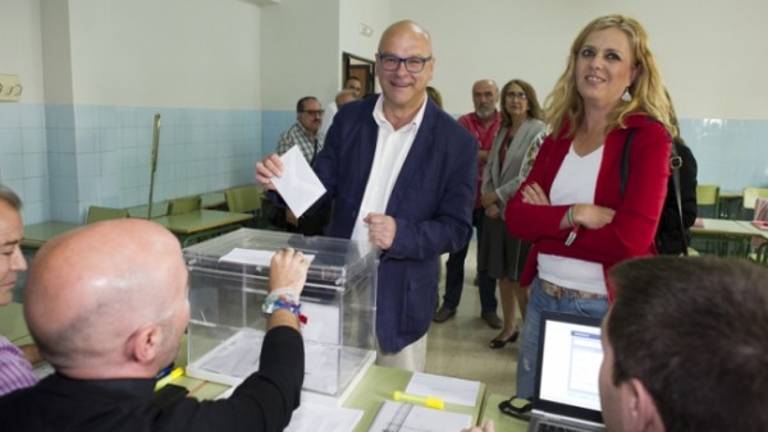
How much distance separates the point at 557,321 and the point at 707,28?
6.64 m

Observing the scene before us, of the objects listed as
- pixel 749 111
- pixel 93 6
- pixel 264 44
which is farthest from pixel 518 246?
pixel 749 111

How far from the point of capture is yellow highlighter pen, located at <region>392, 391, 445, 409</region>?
146cm

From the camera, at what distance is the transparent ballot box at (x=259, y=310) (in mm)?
1541

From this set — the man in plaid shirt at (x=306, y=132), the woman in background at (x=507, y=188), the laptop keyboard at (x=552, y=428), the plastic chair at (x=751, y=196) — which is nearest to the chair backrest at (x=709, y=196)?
the plastic chair at (x=751, y=196)

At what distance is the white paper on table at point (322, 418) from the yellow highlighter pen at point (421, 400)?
12cm

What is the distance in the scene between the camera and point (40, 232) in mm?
3803

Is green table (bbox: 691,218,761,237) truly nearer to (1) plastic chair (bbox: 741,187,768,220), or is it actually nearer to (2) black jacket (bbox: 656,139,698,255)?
(1) plastic chair (bbox: 741,187,768,220)

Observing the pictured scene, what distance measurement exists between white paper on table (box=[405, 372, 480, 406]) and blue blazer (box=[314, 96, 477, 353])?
0.35 metres

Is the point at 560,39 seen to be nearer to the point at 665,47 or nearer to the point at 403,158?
the point at 665,47

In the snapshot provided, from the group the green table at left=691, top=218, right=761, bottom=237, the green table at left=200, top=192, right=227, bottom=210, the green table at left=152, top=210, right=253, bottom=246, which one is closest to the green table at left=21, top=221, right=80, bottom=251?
the green table at left=152, top=210, right=253, bottom=246

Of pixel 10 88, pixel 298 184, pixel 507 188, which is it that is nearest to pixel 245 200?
pixel 10 88

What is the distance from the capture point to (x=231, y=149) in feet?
20.0

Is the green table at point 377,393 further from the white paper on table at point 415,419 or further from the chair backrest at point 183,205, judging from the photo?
the chair backrest at point 183,205

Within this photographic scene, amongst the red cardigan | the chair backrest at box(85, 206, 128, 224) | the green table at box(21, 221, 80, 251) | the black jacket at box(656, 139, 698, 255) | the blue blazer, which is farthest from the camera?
the chair backrest at box(85, 206, 128, 224)
